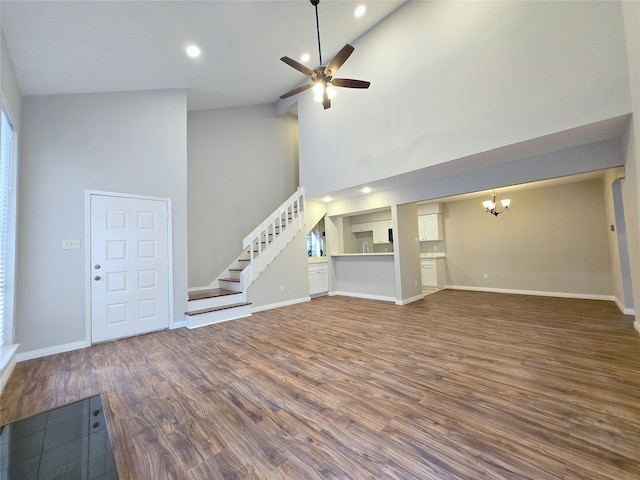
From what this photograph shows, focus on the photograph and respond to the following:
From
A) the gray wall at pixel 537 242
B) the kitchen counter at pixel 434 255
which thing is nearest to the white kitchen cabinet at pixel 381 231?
the kitchen counter at pixel 434 255

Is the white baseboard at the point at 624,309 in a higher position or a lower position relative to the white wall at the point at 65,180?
lower

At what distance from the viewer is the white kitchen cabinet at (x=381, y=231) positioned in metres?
7.50

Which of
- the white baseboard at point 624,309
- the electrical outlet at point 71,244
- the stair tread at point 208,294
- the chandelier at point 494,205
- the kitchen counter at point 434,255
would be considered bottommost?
the white baseboard at point 624,309

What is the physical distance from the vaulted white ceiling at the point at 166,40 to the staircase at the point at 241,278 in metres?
2.76

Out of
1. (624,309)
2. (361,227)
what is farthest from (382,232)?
(624,309)

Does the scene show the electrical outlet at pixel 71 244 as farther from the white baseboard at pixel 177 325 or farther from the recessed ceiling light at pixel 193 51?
the recessed ceiling light at pixel 193 51

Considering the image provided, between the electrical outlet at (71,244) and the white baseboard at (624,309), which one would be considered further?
the white baseboard at (624,309)

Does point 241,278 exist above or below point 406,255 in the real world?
below

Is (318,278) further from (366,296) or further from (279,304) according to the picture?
(279,304)

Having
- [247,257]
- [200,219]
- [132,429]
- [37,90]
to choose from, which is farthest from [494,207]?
[37,90]

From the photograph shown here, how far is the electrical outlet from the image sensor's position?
338cm

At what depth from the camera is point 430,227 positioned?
745cm

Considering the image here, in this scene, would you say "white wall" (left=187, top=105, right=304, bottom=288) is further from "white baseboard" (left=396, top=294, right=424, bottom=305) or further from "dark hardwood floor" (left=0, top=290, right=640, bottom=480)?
"white baseboard" (left=396, top=294, right=424, bottom=305)

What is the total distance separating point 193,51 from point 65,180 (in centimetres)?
254
